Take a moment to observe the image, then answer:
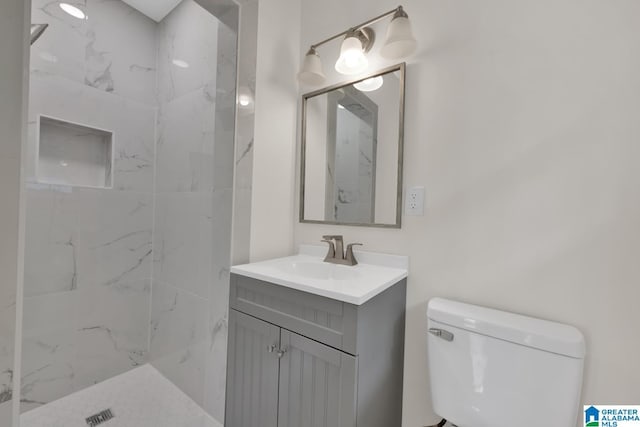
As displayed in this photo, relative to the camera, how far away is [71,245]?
158 centimetres

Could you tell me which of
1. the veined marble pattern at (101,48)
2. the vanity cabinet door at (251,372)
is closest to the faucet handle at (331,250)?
the vanity cabinet door at (251,372)

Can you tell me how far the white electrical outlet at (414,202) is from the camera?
1137 mm

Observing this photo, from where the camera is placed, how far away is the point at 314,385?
3.01 feet

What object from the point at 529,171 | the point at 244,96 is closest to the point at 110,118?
the point at 244,96

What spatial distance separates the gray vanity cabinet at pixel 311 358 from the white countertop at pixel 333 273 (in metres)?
0.04

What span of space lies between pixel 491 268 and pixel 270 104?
130 centimetres

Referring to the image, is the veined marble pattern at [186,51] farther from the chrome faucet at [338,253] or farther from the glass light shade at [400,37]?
the chrome faucet at [338,253]

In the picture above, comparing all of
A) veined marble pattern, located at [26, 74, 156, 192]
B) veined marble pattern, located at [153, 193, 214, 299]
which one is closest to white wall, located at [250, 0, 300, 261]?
veined marble pattern, located at [153, 193, 214, 299]

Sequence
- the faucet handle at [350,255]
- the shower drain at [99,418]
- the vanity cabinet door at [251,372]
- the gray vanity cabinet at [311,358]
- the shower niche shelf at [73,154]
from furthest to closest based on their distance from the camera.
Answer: the shower niche shelf at [73,154]
the shower drain at [99,418]
the faucet handle at [350,255]
the vanity cabinet door at [251,372]
the gray vanity cabinet at [311,358]

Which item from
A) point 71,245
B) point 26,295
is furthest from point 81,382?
point 71,245

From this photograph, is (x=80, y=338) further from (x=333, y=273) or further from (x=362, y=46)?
A: (x=362, y=46)

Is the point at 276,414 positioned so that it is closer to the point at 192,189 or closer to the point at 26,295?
the point at 192,189

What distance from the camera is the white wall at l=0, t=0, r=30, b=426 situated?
55 centimetres

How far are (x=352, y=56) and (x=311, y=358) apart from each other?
133 cm
